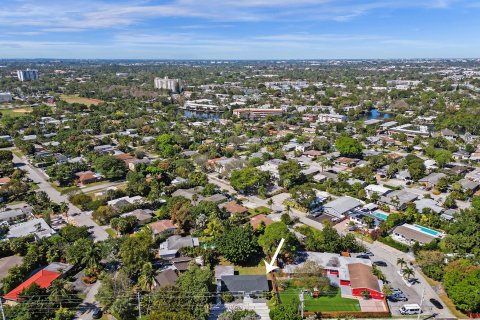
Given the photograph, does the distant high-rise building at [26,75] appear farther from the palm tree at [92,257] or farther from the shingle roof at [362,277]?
the shingle roof at [362,277]

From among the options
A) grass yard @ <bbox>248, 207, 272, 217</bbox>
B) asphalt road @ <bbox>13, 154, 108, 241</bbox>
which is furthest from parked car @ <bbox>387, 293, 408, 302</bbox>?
asphalt road @ <bbox>13, 154, 108, 241</bbox>

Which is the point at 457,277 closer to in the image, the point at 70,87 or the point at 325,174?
the point at 325,174

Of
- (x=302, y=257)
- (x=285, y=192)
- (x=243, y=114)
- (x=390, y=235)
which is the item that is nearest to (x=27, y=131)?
(x=243, y=114)

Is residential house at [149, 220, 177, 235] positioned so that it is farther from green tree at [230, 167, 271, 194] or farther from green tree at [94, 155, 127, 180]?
green tree at [94, 155, 127, 180]

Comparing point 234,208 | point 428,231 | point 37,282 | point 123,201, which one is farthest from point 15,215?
point 428,231

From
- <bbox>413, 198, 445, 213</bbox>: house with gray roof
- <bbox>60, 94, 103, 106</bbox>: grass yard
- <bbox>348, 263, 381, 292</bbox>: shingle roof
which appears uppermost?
<bbox>60, 94, 103, 106</bbox>: grass yard

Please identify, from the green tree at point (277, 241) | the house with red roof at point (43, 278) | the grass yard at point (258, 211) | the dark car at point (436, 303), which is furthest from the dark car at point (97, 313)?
the dark car at point (436, 303)
